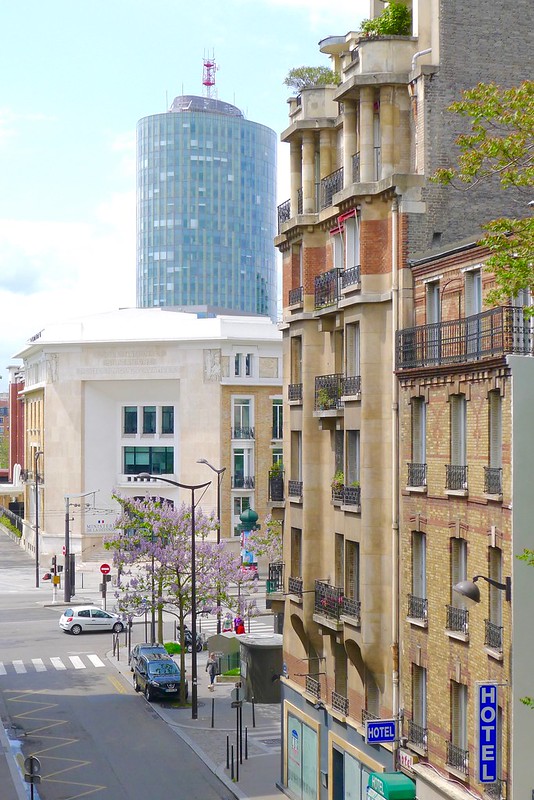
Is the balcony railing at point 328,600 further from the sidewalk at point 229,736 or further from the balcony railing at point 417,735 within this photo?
the sidewalk at point 229,736

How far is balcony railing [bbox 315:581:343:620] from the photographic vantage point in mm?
30031

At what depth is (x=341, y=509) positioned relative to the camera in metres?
30.3

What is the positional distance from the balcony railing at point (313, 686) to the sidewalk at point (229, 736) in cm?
343

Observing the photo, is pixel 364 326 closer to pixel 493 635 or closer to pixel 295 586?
pixel 295 586

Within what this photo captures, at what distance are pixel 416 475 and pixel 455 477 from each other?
2283 mm

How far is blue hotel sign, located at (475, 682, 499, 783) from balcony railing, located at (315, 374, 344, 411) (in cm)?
1037

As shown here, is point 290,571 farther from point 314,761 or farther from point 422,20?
point 422,20

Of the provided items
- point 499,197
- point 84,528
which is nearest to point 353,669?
point 499,197

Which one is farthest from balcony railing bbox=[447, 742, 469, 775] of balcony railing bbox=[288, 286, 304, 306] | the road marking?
the road marking

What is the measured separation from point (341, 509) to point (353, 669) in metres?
4.06

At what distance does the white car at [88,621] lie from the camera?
205 feet

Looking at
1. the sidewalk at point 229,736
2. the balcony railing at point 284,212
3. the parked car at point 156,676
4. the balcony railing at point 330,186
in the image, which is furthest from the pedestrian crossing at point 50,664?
the balcony railing at point 330,186

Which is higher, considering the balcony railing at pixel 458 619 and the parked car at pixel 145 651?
the balcony railing at pixel 458 619

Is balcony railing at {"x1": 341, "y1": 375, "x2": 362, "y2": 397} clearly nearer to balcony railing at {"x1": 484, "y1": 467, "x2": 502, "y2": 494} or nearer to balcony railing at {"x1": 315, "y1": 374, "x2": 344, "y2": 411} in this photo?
balcony railing at {"x1": 315, "y1": 374, "x2": 344, "y2": 411}
